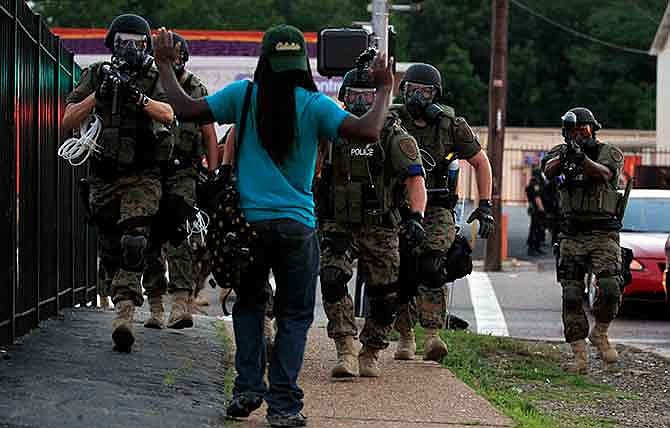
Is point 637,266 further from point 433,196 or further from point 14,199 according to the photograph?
point 14,199

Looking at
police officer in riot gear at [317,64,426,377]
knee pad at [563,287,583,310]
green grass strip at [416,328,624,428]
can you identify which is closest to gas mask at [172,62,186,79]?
police officer in riot gear at [317,64,426,377]

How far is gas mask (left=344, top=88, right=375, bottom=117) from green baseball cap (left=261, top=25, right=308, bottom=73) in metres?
2.08

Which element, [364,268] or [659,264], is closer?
[364,268]

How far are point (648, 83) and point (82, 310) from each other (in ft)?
240

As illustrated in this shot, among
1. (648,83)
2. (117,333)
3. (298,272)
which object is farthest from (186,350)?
(648,83)

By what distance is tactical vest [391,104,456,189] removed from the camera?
1045cm

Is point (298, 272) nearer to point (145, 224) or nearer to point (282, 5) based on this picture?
point (145, 224)

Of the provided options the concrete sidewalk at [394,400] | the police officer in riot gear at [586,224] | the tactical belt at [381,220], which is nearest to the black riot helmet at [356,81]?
the tactical belt at [381,220]

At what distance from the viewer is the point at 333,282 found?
8984mm

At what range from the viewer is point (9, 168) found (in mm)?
8945

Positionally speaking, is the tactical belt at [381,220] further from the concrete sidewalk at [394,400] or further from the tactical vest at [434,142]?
the tactical vest at [434,142]

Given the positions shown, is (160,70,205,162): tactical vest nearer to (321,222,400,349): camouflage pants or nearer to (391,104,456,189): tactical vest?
(321,222,400,349): camouflage pants

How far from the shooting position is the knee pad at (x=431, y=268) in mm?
9992

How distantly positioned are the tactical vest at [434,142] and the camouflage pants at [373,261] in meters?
1.20
